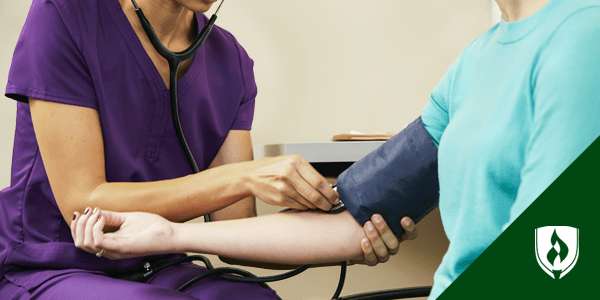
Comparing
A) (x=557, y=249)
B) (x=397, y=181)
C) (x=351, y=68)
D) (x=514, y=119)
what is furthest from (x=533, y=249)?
(x=351, y=68)

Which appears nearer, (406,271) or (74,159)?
(74,159)

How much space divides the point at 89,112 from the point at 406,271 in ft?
4.69

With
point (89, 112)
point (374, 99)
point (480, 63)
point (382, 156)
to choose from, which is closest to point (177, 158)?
point (89, 112)

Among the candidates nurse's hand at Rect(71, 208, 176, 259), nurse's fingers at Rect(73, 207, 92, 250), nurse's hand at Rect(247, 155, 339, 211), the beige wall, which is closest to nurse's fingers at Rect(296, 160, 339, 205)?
nurse's hand at Rect(247, 155, 339, 211)

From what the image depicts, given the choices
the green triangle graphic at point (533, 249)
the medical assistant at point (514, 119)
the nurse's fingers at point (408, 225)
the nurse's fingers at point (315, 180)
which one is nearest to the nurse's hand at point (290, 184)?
the nurse's fingers at point (315, 180)

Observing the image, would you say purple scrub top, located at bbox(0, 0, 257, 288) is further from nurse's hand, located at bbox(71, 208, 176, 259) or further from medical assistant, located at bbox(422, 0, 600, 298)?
medical assistant, located at bbox(422, 0, 600, 298)

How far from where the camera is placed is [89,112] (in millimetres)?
810

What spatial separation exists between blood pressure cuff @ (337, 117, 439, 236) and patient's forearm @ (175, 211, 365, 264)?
5 cm

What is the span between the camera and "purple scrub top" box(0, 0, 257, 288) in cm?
78

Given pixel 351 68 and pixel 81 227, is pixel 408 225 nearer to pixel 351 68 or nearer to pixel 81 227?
pixel 81 227

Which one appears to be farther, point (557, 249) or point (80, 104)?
point (80, 104)

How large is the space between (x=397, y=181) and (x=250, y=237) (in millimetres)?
293

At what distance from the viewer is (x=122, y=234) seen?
73cm

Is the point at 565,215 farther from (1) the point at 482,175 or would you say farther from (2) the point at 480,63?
(2) the point at 480,63
